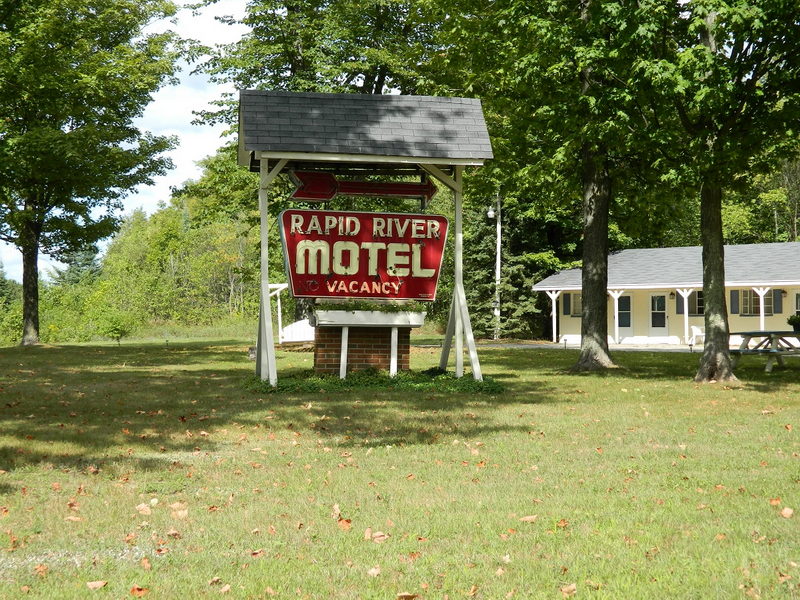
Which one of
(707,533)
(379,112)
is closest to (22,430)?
(707,533)

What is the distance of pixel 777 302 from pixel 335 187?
24381 mm

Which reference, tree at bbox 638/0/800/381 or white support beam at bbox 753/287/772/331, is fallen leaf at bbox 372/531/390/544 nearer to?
tree at bbox 638/0/800/381

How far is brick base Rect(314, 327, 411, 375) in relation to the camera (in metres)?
16.1

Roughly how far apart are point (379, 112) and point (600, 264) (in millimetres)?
7116

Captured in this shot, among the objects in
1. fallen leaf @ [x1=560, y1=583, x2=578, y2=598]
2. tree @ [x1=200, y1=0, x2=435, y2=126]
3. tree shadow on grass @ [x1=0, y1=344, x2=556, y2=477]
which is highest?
tree @ [x1=200, y1=0, x2=435, y2=126]

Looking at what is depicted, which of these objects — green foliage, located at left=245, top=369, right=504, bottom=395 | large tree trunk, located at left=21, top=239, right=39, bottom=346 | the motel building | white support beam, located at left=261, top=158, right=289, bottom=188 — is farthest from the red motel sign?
the motel building

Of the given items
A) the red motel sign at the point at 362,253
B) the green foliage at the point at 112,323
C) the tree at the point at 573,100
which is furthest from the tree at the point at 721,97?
the green foliage at the point at 112,323

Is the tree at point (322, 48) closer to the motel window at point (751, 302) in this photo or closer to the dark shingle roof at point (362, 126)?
the dark shingle roof at point (362, 126)

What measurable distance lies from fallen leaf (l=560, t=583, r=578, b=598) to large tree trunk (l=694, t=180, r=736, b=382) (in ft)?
41.9

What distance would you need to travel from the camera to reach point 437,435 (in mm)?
9781

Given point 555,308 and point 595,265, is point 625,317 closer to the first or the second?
point 555,308

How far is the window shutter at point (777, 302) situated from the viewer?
111ft

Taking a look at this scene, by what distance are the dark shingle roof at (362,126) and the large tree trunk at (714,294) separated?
452 cm

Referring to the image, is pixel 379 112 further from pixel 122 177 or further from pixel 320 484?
pixel 122 177
